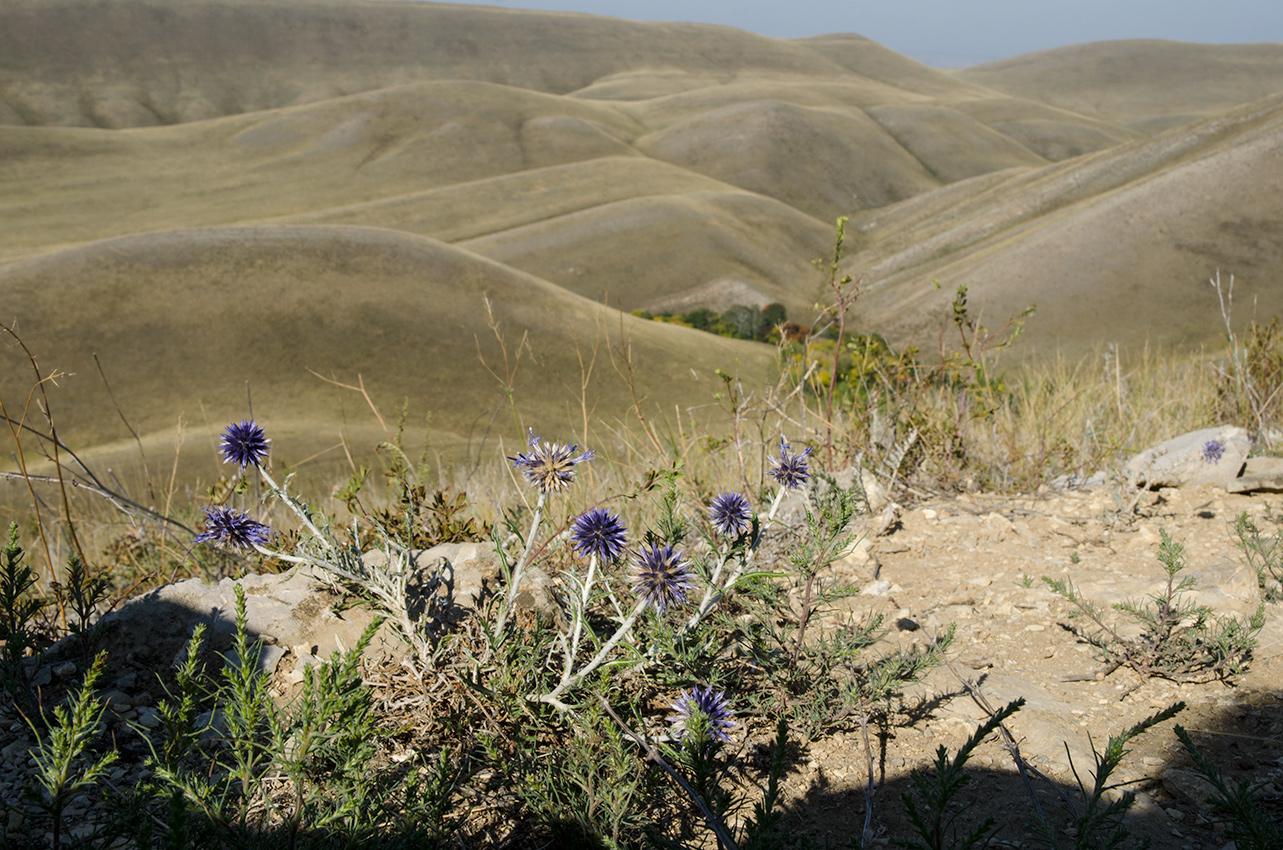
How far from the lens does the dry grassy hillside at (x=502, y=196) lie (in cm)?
853

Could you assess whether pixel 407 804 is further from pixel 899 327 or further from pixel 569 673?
pixel 899 327

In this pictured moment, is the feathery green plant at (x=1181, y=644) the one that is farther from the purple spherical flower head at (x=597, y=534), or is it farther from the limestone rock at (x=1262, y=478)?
the limestone rock at (x=1262, y=478)

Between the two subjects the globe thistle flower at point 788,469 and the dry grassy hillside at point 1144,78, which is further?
the dry grassy hillside at point 1144,78

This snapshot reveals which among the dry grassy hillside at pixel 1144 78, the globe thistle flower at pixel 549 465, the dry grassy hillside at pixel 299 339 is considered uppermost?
the dry grassy hillside at pixel 1144 78

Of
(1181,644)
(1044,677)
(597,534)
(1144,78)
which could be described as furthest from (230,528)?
(1144,78)

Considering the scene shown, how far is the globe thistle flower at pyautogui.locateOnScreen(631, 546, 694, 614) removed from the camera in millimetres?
1735

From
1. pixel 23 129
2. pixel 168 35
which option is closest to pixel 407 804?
pixel 23 129

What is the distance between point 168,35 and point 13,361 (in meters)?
78.3

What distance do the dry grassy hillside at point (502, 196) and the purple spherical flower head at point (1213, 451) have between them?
79.6 inches

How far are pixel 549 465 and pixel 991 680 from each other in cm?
139

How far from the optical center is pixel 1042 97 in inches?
3595

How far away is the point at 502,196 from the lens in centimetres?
3016

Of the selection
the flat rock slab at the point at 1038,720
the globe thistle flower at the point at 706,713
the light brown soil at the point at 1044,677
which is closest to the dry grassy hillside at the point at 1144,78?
the light brown soil at the point at 1044,677

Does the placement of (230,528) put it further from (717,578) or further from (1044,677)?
(1044,677)
